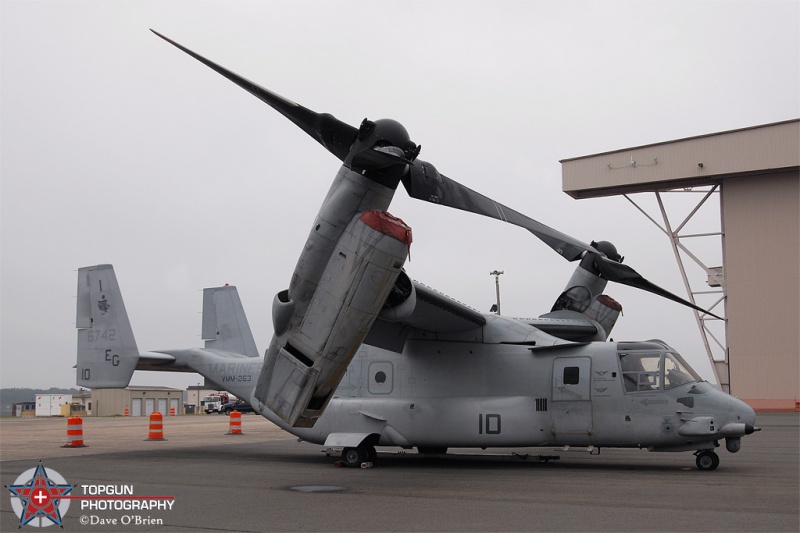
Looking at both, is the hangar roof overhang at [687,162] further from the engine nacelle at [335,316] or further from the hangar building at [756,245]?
the engine nacelle at [335,316]

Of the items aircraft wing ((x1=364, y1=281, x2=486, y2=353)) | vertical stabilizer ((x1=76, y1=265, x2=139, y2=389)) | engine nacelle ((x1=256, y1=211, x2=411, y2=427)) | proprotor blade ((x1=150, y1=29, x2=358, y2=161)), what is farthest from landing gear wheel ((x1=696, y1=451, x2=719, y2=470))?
vertical stabilizer ((x1=76, y1=265, x2=139, y2=389))

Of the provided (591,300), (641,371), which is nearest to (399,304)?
(641,371)

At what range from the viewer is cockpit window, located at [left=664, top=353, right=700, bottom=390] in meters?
13.3

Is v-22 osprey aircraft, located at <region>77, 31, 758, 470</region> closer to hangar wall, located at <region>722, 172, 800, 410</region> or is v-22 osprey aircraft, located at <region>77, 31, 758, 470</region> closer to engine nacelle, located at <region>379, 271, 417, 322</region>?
engine nacelle, located at <region>379, 271, 417, 322</region>

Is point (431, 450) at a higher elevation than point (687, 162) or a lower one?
lower

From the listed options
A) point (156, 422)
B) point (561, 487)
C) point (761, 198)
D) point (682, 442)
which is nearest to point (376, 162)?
point (561, 487)

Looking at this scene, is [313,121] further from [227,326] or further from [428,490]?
[227,326]

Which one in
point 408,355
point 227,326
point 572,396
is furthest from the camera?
point 227,326

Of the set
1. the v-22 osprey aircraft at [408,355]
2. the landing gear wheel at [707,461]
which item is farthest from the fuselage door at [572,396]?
the landing gear wheel at [707,461]

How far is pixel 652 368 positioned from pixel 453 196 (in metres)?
5.09

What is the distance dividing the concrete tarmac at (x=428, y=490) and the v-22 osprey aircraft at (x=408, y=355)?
0.76 meters

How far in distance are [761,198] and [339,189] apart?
34.7m

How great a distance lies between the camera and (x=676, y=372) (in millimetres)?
13453

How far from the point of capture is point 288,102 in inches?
417
